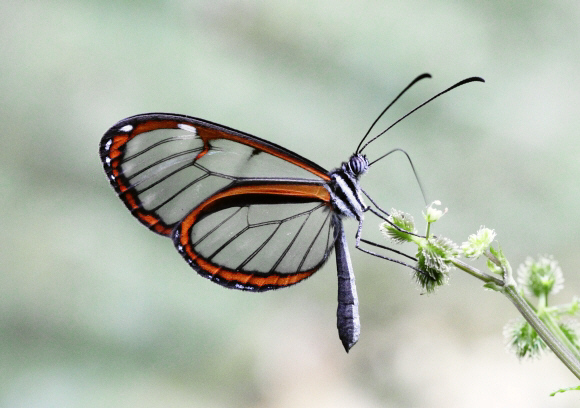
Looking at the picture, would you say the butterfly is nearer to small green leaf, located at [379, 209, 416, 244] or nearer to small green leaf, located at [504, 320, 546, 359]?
small green leaf, located at [379, 209, 416, 244]

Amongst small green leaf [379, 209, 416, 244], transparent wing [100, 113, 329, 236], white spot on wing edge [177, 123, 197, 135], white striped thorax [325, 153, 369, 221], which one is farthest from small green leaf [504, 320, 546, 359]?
white spot on wing edge [177, 123, 197, 135]

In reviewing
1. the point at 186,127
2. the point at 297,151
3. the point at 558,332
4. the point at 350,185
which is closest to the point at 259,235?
the point at 350,185

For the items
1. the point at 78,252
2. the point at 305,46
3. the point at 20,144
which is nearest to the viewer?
the point at 78,252

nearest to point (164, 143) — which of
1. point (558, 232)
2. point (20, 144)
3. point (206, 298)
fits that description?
point (206, 298)

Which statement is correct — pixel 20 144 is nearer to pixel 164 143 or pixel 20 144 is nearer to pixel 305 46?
pixel 305 46

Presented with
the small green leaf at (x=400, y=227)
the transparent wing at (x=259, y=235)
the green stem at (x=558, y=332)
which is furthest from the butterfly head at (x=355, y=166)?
the green stem at (x=558, y=332)

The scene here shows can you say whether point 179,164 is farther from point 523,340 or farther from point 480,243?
point 523,340

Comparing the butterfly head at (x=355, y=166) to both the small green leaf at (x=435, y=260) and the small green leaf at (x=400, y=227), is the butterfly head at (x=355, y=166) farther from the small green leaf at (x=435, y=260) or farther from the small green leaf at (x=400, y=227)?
the small green leaf at (x=435, y=260)
